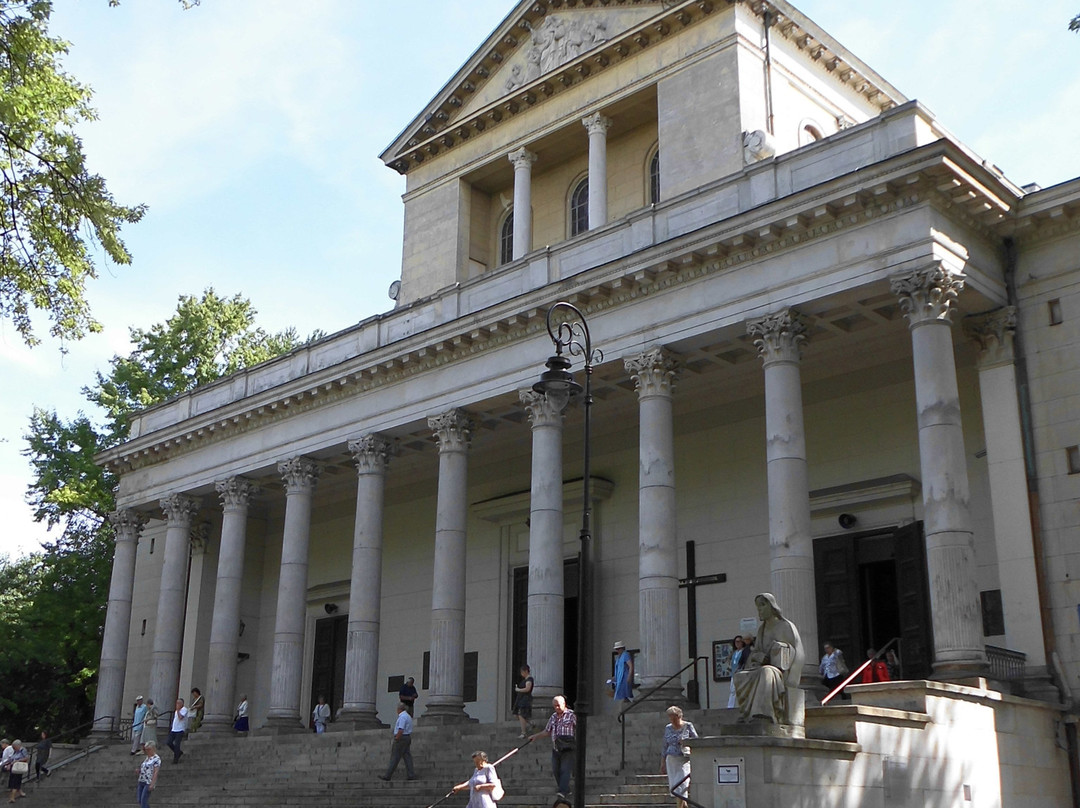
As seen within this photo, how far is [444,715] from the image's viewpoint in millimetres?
23969

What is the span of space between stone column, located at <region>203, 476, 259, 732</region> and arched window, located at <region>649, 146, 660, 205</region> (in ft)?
41.0

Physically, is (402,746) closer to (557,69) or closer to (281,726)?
(281,726)

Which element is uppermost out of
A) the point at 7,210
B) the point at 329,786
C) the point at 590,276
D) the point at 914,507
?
the point at 590,276

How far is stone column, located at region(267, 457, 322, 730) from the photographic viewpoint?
27.7 meters

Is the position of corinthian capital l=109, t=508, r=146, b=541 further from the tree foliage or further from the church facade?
the tree foliage

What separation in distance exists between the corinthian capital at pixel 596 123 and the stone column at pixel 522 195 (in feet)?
6.62

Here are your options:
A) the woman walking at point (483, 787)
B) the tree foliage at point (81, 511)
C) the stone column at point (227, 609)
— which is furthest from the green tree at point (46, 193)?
the tree foliage at point (81, 511)

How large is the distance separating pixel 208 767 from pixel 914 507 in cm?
1538

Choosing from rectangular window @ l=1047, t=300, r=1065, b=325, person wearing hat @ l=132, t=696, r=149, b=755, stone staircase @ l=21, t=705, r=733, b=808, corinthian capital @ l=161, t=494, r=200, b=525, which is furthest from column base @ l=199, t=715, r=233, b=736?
rectangular window @ l=1047, t=300, r=1065, b=325

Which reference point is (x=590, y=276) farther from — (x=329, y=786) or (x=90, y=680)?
(x=90, y=680)

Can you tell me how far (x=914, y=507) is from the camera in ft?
75.9

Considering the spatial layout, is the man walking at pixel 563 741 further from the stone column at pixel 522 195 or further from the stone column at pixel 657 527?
the stone column at pixel 522 195

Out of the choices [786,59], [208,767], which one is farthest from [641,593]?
[786,59]

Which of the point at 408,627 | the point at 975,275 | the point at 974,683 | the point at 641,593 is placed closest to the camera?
the point at 974,683
